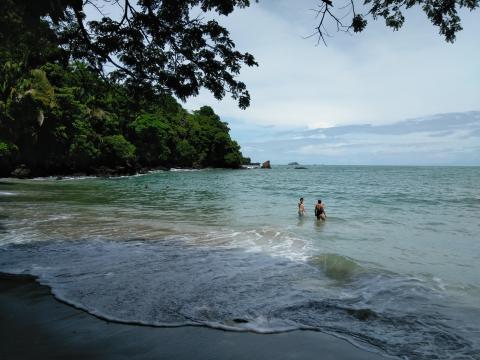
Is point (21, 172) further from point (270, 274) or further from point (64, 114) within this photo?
point (270, 274)

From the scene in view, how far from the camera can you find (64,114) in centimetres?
5256

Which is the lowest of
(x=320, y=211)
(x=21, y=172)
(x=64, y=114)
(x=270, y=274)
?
(x=270, y=274)

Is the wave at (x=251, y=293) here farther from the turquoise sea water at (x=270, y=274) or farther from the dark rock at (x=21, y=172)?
the dark rock at (x=21, y=172)

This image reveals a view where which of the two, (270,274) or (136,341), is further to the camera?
(270,274)

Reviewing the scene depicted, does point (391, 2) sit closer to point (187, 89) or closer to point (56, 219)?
point (187, 89)

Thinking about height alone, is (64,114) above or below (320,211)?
above

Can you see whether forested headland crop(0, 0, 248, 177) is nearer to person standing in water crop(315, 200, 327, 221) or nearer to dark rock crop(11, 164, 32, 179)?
dark rock crop(11, 164, 32, 179)

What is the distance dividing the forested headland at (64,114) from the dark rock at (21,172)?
0.42 feet

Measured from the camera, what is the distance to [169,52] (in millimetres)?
7789

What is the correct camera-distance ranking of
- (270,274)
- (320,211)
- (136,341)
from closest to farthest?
(136,341) → (270,274) → (320,211)

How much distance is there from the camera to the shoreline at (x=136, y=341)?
452 centimetres

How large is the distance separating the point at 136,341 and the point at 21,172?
181ft

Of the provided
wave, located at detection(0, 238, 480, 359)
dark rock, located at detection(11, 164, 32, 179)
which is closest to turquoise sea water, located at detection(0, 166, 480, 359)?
wave, located at detection(0, 238, 480, 359)

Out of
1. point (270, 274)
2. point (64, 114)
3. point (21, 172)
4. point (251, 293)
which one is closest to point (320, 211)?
point (270, 274)
